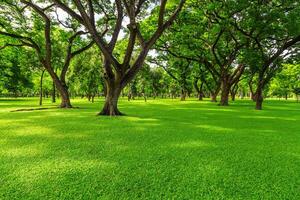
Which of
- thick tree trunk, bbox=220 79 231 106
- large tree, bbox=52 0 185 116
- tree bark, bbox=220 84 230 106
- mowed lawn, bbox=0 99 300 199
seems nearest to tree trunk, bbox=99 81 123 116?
large tree, bbox=52 0 185 116

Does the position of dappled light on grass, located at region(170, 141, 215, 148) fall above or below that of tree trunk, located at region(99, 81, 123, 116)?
below

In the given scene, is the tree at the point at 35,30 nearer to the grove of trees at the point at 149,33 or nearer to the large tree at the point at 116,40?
the grove of trees at the point at 149,33

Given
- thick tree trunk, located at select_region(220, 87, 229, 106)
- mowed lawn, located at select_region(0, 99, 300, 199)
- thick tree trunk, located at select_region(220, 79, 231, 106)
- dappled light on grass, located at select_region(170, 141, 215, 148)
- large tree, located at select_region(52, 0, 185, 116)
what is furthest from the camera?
thick tree trunk, located at select_region(220, 79, 231, 106)

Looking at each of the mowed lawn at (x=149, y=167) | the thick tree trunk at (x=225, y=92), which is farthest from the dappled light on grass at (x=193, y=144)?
the thick tree trunk at (x=225, y=92)

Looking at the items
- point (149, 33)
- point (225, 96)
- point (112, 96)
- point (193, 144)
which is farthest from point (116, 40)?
point (225, 96)

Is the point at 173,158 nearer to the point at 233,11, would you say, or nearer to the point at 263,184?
the point at 263,184

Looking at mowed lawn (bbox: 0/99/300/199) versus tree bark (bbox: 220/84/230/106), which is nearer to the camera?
mowed lawn (bbox: 0/99/300/199)

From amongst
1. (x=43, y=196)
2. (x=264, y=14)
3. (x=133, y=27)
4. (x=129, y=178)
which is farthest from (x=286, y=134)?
(x=264, y=14)

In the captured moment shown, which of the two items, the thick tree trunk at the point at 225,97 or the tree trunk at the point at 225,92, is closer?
the thick tree trunk at the point at 225,97

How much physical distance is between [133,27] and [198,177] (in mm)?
10399

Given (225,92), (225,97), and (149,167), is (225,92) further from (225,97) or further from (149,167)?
(149,167)

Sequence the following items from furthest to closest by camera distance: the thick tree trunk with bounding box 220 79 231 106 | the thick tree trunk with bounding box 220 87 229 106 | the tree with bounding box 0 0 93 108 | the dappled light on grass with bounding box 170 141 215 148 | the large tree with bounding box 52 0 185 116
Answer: the thick tree trunk with bounding box 220 79 231 106 < the thick tree trunk with bounding box 220 87 229 106 < the tree with bounding box 0 0 93 108 < the large tree with bounding box 52 0 185 116 < the dappled light on grass with bounding box 170 141 215 148

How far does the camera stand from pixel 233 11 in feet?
57.5

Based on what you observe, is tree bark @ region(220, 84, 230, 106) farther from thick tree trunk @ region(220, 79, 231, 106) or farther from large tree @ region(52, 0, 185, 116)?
large tree @ region(52, 0, 185, 116)
